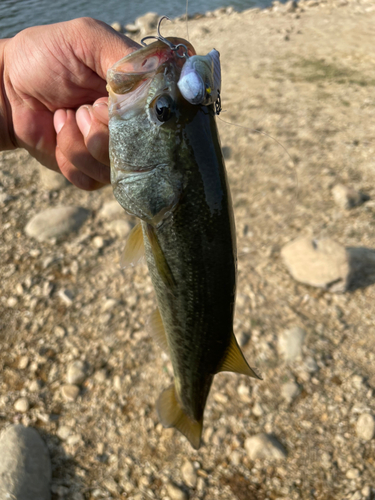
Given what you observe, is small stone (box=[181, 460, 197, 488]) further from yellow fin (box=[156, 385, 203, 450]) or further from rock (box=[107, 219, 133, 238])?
rock (box=[107, 219, 133, 238])

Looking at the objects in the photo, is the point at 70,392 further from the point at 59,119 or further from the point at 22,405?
the point at 59,119

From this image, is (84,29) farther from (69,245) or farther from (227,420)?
(227,420)

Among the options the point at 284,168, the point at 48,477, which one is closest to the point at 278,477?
the point at 48,477

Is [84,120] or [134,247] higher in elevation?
[84,120]

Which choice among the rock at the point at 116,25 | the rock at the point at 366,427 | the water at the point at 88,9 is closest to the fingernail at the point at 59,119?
the rock at the point at 366,427

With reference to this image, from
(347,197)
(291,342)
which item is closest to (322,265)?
(291,342)

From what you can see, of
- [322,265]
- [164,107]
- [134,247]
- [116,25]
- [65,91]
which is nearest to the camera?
[164,107]

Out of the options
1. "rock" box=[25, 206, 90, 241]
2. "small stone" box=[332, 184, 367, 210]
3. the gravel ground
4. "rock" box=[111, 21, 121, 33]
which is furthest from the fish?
"rock" box=[111, 21, 121, 33]
